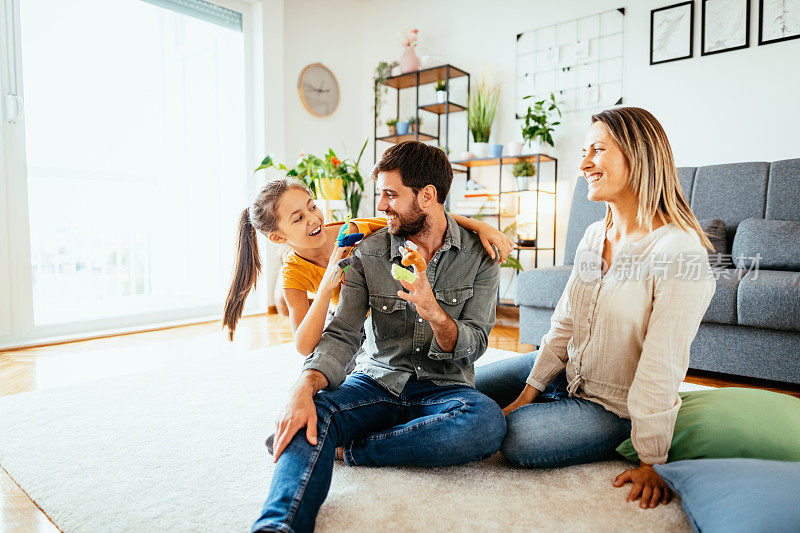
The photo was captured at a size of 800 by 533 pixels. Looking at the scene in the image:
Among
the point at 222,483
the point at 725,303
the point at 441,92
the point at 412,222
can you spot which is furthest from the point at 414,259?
the point at 441,92

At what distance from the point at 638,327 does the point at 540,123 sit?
2869 millimetres

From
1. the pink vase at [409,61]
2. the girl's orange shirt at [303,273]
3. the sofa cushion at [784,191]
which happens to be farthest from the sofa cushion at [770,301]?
the pink vase at [409,61]

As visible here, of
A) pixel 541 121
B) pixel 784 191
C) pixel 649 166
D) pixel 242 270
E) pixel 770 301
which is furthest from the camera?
pixel 541 121

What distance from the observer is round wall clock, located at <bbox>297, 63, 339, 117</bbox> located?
187 inches

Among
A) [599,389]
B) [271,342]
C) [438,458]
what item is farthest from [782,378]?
[271,342]

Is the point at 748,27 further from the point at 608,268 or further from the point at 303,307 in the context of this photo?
the point at 303,307

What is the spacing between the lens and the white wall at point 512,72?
3.30 m

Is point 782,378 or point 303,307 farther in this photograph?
point 782,378

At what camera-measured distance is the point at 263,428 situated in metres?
1.77

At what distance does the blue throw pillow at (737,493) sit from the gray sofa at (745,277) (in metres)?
1.35

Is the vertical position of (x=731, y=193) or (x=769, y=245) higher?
(x=731, y=193)

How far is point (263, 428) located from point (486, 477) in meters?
0.78

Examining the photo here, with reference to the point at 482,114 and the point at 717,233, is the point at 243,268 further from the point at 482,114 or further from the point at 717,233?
the point at 482,114

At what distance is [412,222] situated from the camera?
1.45 m
